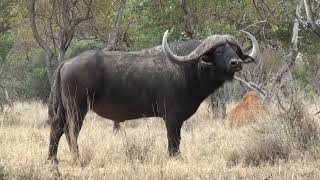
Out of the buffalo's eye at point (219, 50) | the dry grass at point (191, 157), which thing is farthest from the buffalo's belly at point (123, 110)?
the buffalo's eye at point (219, 50)

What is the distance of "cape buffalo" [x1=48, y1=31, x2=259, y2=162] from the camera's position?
9.46 meters

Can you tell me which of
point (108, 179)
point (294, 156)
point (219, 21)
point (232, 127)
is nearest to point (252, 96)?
point (232, 127)

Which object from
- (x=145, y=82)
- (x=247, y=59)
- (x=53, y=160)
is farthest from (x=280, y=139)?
(x=53, y=160)

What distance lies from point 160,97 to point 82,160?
1.90 metres

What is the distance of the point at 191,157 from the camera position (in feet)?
30.7

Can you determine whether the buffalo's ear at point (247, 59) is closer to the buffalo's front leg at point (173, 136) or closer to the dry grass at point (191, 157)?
the dry grass at point (191, 157)

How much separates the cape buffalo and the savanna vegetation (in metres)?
0.50

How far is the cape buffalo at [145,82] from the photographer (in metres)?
9.46

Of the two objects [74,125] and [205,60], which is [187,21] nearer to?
[205,60]

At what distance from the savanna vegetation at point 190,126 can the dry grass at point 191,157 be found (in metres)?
0.02

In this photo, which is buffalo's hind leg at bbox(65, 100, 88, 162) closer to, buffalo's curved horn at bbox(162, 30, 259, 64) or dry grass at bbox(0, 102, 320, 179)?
dry grass at bbox(0, 102, 320, 179)

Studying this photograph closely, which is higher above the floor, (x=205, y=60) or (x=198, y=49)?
(x=198, y=49)

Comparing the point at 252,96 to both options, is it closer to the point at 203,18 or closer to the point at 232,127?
the point at 232,127

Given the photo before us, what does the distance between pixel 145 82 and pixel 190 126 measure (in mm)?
4867
